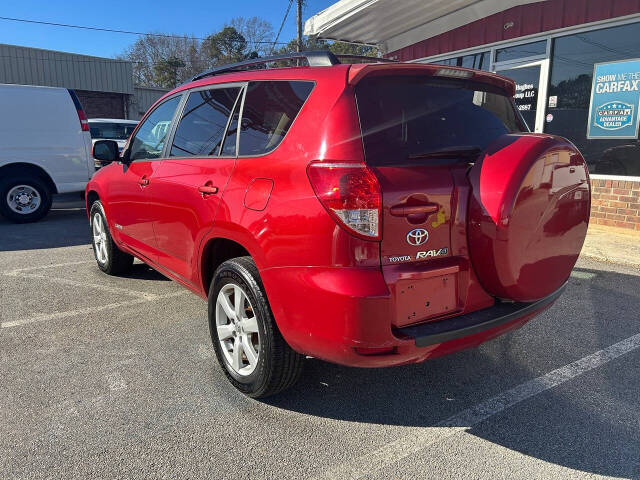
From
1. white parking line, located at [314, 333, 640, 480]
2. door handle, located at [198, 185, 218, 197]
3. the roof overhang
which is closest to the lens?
white parking line, located at [314, 333, 640, 480]

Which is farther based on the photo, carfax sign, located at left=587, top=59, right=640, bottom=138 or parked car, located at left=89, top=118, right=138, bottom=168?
parked car, located at left=89, top=118, right=138, bottom=168

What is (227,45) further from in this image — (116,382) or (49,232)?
(116,382)

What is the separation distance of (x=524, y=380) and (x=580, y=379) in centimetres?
35

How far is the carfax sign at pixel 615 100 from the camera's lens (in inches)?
279

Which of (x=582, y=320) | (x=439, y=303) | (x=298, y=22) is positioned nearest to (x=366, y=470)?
(x=439, y=303)

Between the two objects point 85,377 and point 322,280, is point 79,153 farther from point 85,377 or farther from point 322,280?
point 322,280

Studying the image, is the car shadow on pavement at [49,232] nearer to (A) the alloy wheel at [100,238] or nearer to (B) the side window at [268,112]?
(A) the alloy wheel at [100,238]

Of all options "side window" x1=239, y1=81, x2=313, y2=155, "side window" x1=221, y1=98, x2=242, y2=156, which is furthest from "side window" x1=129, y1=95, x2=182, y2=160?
"side window" x1=239, y1=81, x2=313, y2=155

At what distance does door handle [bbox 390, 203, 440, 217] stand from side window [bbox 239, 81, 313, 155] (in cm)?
75

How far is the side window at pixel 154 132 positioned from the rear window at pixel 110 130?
9.74 meters

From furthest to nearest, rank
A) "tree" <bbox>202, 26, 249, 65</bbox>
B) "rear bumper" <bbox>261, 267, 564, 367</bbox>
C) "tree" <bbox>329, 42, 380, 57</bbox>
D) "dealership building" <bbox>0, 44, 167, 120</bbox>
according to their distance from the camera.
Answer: "tree" <bbox>202, 26, 249, 65</bbox>, "dealership building" <bbox>0, 44, 167, 120</bbox>, "tree" <bbox>329, 42, 380, 57</bbox>, "rear bumper" <bbox>261, 267, 564, 367</bbox>

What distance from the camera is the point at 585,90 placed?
7.73 m

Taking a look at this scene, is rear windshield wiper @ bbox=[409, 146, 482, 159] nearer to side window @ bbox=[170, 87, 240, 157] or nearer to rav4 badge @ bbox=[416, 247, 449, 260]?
rav4 badge @ bbox=[416, 247, 449, 260]

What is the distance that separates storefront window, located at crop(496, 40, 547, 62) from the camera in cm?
833
